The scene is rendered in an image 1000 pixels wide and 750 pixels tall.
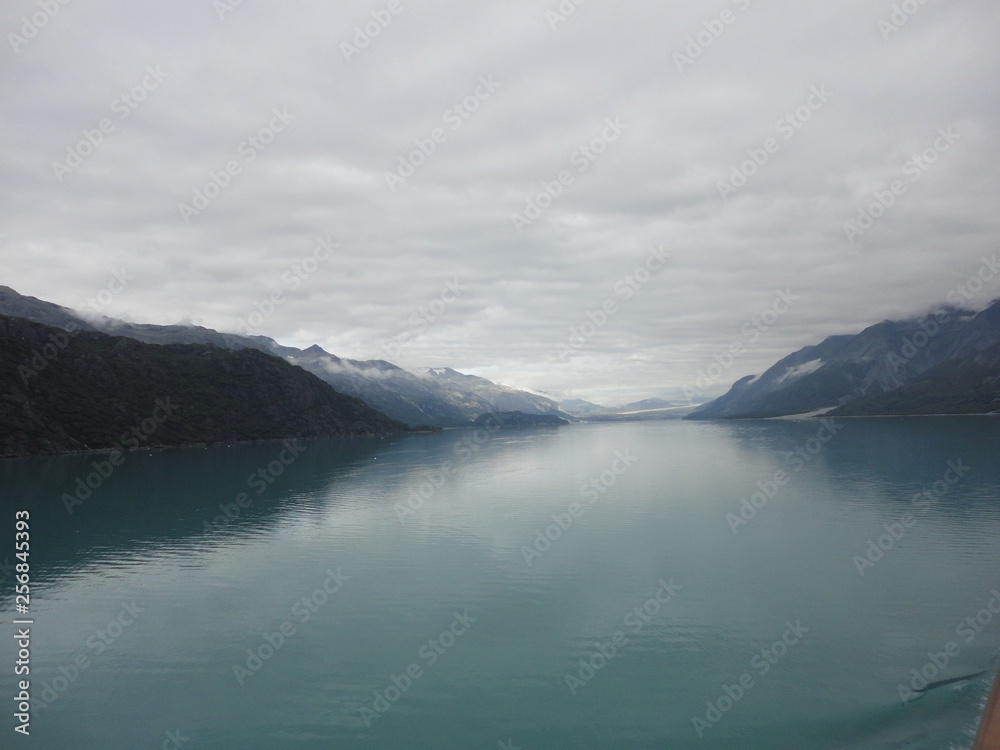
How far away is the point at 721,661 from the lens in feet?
90.6

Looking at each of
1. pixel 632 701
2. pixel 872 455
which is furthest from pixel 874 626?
pixel 872 455

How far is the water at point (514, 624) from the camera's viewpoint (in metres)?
22.7

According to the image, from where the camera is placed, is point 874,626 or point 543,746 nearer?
point 543,746

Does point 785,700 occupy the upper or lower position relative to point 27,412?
lower

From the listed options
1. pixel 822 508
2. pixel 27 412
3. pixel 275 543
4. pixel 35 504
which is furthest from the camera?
pixel 27 412

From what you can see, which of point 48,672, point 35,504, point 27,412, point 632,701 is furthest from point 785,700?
point 27,412

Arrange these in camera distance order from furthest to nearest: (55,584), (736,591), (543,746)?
(55,584) → (736,591) → (543,746)

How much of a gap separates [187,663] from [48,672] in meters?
6.98

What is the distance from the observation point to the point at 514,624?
1296 inches

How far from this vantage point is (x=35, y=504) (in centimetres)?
7681

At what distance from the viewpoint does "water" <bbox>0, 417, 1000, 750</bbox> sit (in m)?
22.7

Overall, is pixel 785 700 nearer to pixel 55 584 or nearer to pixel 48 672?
pixel 48 672

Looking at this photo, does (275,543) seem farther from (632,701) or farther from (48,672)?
(632,701)

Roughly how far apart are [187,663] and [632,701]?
2302 cm
